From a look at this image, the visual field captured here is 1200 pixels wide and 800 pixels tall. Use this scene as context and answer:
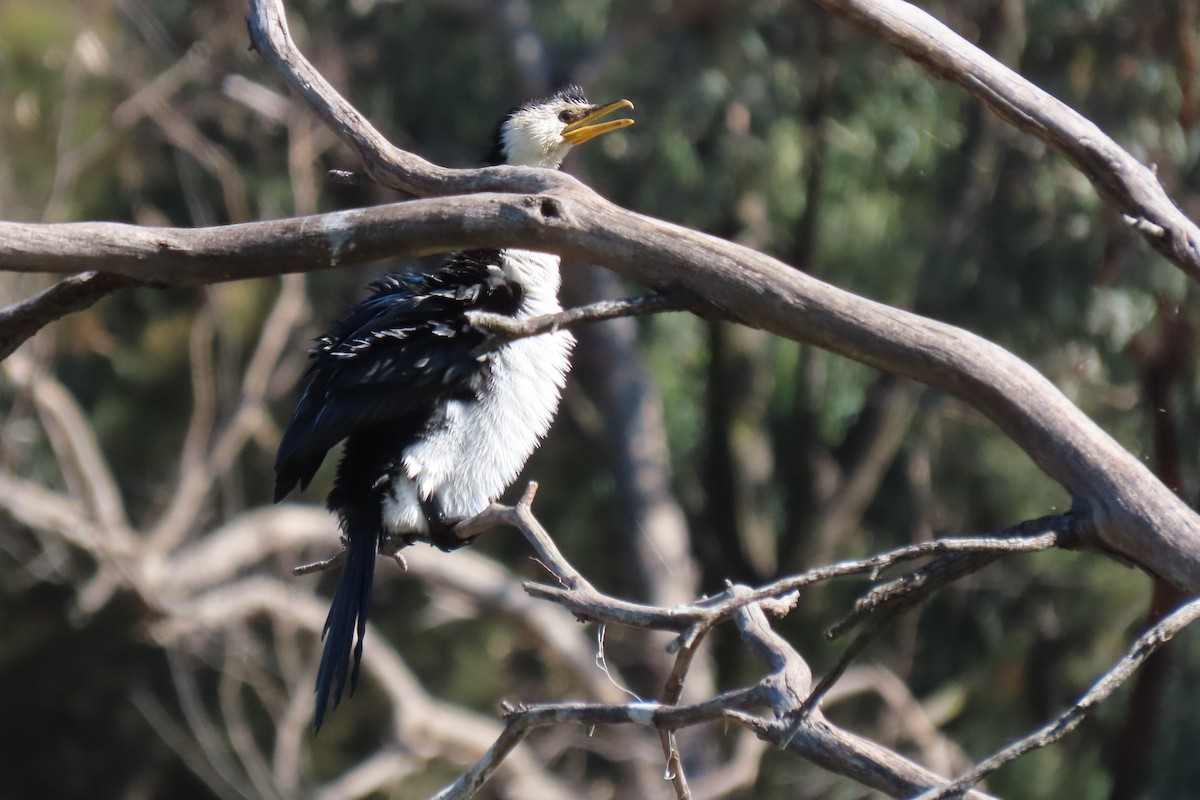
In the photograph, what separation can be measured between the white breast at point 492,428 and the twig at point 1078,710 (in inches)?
65.7

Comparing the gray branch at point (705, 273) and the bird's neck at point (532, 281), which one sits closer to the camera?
the gray branch at point (705, 273)

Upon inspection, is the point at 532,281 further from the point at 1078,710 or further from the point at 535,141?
the point at 1078,710

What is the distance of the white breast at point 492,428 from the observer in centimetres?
331

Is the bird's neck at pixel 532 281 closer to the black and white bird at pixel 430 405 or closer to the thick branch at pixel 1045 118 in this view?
the black and white bird at pixel 430 405

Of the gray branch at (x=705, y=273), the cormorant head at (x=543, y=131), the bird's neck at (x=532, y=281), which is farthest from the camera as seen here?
the cormorant head at (x=543, y=131)

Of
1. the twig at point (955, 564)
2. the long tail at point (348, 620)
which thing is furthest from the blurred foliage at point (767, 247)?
the twig at point (955, 564)

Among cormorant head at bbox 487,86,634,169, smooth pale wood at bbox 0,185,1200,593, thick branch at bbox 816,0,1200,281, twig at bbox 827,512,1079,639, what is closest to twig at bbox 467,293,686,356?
smooth pale wood at bbox 0,185,1200,593

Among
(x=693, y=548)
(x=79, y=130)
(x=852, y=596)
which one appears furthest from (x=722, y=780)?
(x=79, y=130)

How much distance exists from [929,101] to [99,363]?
16.1 ft

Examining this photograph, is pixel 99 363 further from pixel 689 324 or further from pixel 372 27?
pixel 689 324

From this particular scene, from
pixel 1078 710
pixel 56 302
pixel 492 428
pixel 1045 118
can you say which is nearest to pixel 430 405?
pixel 492 428

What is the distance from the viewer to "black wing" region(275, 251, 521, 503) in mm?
3234

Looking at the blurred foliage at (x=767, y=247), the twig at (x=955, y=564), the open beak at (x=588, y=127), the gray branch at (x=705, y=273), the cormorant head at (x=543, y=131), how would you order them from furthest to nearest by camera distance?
the blurred foliage at (x=767, y=247)
the cormorant head at (x=543, y=131)
the open beak at (x=588, y=127)
the gray branch at (x=705, y=273)
the twig at (x=955, y=564)

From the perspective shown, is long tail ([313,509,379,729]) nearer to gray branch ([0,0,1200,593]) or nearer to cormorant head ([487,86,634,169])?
gray branch ([0,0,1200,593])
